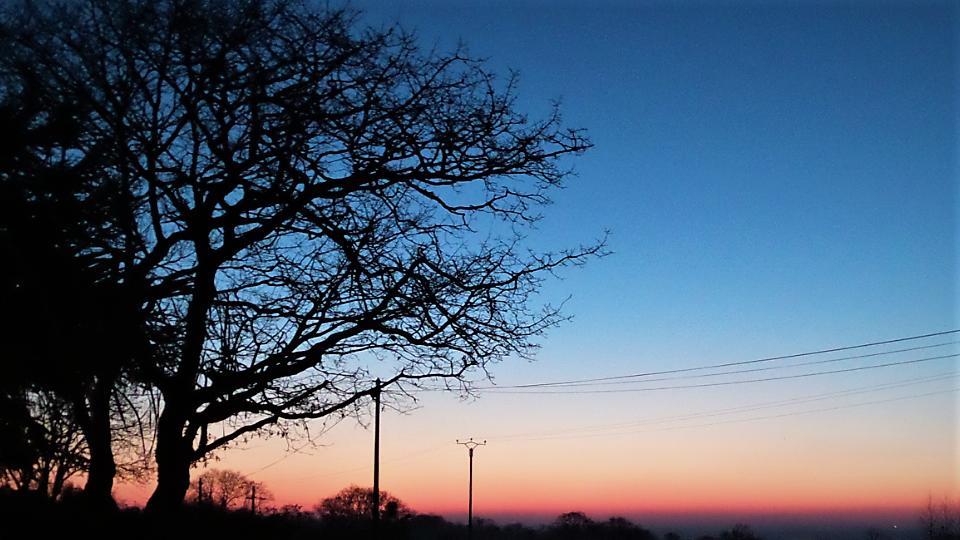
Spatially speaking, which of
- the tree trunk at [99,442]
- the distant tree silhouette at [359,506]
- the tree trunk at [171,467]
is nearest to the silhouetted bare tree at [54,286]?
the tree trunk at [99,442]

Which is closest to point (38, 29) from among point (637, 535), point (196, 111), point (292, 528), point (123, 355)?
point (196, 111)

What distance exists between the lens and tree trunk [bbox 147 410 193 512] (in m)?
7.84

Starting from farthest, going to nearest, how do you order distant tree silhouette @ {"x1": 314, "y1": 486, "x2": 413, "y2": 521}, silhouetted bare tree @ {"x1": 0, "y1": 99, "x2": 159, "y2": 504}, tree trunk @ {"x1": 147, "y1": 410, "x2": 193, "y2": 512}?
distant tree silhouette @ {"x1": 314, "y1": 486, "x2": 413, "y2": 521}
tree trunk @ {"x1": 147, "y1": 410, "x2": 193, "y2": 512}
silhouetted bare tree @ {"x1": 0, "y1": 99, "x2": 159, "y2": 504}

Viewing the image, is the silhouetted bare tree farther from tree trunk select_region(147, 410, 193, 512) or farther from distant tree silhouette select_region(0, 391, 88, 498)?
tree trunk select_region(147, 410, 193, 512)

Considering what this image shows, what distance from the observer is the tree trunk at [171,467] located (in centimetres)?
784

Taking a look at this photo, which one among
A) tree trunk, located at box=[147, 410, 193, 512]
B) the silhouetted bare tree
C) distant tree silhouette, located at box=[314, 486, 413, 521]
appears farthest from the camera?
distant tree silhouette, located at box=[314, 486, 413, 521]

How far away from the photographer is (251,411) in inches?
343

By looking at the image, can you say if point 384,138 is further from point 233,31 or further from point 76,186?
point 76,186

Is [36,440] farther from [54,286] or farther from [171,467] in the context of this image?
[171,467]

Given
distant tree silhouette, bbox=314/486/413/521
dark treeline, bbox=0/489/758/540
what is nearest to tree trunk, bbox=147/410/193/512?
dark treeline, bbox=0/489/758/540

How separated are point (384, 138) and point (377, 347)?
206 centimetres

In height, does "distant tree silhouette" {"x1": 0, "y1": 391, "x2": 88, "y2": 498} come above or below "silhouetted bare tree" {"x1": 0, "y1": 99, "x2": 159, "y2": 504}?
below

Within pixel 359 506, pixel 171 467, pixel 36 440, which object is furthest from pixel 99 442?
pixel 359 506

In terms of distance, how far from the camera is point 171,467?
809 centimetres
